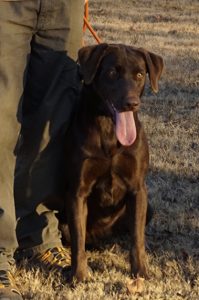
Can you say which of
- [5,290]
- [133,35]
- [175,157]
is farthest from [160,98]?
[133,35]

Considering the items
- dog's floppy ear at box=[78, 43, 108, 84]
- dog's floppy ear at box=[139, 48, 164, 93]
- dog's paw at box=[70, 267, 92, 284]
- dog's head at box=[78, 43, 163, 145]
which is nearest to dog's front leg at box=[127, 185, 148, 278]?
dog's paw at box=[70, 267, 92, 284]

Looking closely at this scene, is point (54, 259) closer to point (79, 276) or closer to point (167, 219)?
point (79, 276)

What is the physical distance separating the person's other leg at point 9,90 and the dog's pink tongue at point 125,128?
583mm

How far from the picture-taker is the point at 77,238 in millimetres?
4430

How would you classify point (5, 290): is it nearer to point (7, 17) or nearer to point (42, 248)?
point (42, 248)

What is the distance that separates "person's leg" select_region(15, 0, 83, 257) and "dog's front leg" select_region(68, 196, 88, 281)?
0.22 m

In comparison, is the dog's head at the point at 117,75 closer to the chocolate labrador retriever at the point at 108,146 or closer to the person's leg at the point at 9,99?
the chocolate labrador retriever at the point at 108,146

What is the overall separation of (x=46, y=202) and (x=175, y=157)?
8.02 ft

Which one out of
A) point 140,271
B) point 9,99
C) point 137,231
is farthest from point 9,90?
point 140,271

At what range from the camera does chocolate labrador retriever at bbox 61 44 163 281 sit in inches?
169

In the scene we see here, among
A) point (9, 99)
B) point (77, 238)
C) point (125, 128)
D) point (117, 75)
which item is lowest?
point (77, 238)

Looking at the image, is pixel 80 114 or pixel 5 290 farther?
pixel 80 114

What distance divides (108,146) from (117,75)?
1.37ft

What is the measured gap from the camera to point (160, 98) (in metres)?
9.27
